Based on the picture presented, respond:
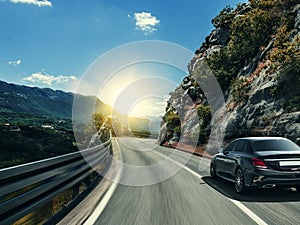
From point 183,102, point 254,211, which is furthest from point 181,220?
point 183,102

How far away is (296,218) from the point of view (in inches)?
227

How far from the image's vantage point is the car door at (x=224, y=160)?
32.6 feet

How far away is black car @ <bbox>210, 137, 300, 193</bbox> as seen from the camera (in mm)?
7668

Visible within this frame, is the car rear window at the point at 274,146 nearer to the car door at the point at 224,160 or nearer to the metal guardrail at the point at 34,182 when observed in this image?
the car door at the point at 224,160

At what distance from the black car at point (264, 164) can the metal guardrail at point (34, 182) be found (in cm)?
434

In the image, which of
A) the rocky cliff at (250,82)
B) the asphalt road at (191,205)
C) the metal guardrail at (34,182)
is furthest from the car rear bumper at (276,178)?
the rocky cliff at (250,82)

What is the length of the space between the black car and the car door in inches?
11.9

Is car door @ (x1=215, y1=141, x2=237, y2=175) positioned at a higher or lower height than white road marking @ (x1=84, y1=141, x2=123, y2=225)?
higher

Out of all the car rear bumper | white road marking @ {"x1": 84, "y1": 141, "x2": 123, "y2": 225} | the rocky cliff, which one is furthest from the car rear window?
the rocky cliff

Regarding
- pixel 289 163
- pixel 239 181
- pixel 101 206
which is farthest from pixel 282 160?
pixel 101 206

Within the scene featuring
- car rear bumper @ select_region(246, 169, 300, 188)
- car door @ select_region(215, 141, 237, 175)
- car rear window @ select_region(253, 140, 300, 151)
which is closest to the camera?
car rear bumper @ select_region(246, 169, 300, 188)

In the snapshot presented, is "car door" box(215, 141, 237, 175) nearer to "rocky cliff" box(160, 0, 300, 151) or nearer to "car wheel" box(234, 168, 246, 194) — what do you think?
"car wheel" box(234, 168, 246, 194)

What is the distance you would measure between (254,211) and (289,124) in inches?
550

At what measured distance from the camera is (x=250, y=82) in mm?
28141
